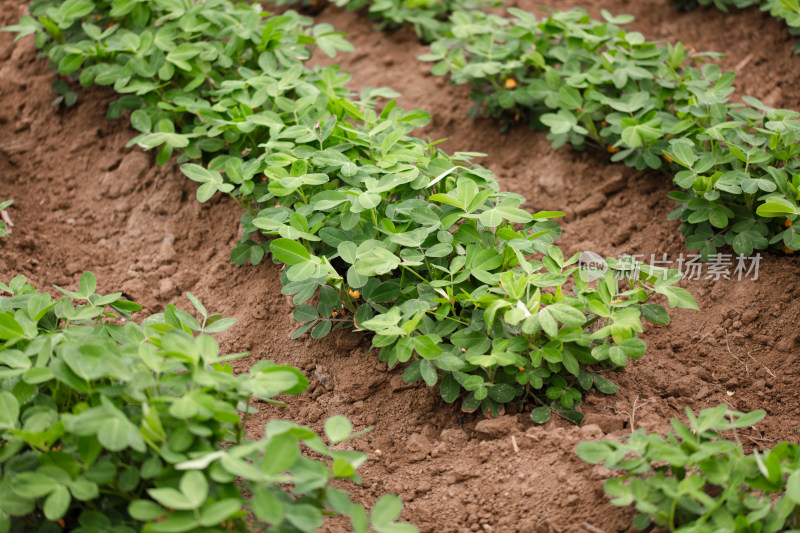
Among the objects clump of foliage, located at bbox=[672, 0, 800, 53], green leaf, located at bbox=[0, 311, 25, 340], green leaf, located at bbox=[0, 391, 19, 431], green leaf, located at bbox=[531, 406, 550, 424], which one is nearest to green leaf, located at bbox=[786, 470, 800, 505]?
green leaf, located at bbox=[531, 406, 550, 424]

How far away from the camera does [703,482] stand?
156cm

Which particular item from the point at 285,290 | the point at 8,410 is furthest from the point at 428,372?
the point at 8,410

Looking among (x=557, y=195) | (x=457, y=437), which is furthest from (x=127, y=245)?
(x=557, y=195)

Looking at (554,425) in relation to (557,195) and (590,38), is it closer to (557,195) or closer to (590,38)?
(557,195)

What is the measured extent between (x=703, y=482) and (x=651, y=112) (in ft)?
5.11

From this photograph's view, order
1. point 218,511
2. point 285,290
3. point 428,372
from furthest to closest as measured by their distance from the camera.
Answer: point 285,290, point 428,372, point 218,511

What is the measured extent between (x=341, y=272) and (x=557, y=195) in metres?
1.14

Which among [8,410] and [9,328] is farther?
[9,328]

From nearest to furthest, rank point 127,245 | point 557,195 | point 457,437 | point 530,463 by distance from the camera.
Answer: point 530,463, point 457,437, point 127,245, point 557,195

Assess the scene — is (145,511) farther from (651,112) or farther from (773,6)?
(773,6)

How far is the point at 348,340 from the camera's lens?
2.30 metres

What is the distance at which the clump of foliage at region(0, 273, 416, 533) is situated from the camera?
145cm

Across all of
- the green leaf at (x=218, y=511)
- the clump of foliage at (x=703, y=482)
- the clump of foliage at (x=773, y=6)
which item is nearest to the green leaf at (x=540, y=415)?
the clump of foliage at (x=703, y=482)

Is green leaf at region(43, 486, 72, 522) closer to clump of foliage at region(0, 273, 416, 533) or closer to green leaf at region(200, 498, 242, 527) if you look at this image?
clump of foliage at region(0, 273, 416, 533)
